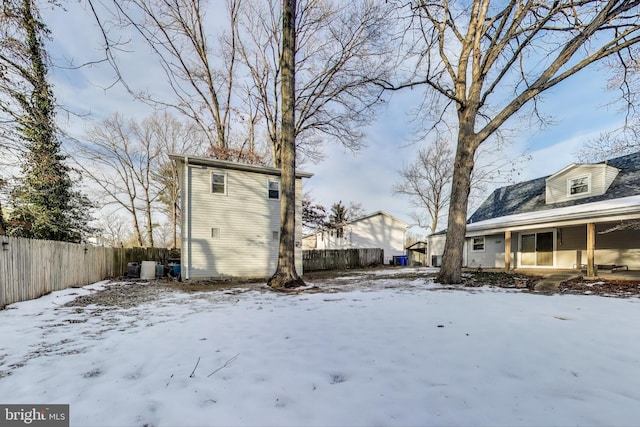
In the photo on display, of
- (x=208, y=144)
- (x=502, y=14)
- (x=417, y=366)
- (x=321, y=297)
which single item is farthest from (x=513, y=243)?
(x=208, y=144)

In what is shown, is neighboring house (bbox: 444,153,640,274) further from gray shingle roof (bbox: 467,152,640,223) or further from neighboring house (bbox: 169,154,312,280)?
neighboring house (bbox: 169,154,312,280)

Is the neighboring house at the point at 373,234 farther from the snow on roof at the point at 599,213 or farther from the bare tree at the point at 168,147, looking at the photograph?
the snow on roof at the point at 599,213

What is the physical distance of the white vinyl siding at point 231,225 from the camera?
10.9 meters

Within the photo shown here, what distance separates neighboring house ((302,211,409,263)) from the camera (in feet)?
81.6

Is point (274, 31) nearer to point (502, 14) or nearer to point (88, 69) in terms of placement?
point (502, 14)

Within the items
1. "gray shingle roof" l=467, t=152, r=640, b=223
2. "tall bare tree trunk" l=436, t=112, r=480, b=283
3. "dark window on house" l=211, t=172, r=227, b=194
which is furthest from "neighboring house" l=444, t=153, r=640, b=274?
"dark window on house" l=211, t=172, r=227, b=194

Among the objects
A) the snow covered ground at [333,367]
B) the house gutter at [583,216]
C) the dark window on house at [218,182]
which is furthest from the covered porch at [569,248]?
the dark window on house at [218,182]

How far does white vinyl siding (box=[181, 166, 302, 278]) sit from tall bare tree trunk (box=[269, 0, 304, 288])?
4.27 m

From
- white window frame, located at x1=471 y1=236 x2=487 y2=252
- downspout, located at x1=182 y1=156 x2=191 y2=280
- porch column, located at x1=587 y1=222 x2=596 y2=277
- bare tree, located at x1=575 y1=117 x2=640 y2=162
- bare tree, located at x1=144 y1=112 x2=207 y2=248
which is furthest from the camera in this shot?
bare tree, located at x1=144 y1=112 x2=207 y2=248

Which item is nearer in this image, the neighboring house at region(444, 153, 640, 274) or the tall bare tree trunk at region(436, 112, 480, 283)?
the tall bare tree trunk at region(436, 112, 480, 283)

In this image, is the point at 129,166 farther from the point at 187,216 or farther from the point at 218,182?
the point at 187,216

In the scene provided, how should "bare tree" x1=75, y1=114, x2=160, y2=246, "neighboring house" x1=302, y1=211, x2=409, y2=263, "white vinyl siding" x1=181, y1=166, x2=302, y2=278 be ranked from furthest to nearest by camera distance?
"neighboring house" x1=302, y1=211, x2=409, y2=263
"bare tree" x1=75, y1=114, x2=160, y2=246
"white vinyl siding" x1=181, y1=166, x2=302, y2=278

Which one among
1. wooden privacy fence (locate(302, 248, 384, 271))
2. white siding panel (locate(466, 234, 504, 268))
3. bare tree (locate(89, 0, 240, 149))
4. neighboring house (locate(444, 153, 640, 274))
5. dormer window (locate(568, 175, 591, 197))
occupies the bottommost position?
wooden privacy fence (locate(302, 248, 384, 271))

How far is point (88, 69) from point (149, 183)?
20020mm
